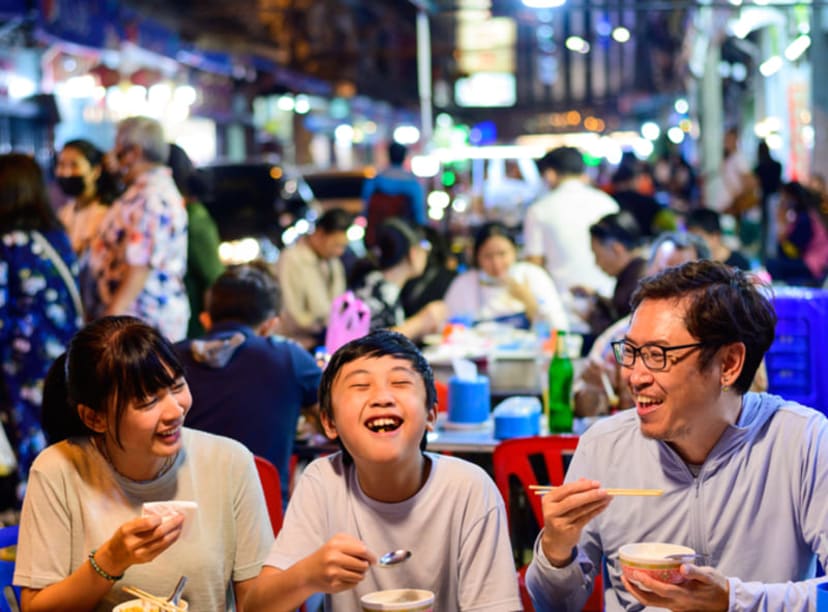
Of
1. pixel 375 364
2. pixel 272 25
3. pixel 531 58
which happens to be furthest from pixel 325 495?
pixel 531 58

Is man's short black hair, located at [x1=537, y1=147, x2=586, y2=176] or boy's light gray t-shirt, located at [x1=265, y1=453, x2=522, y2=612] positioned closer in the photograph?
boy's light gray t-shirt, located at [x1=265, y1=453, x2=522, y2=612]

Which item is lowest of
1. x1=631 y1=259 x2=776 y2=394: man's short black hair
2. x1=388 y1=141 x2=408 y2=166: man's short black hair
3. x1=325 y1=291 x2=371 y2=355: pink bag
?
x1=325 y1=291 x2=371 y2=355: pink bag

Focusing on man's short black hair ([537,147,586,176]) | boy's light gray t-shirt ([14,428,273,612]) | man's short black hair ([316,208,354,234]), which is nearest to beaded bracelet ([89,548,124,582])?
boy's light gray t-shirt ([14,428,273,612])

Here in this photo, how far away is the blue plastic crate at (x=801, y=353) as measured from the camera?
4891 mm

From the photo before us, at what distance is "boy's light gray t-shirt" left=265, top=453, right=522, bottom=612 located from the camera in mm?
2762

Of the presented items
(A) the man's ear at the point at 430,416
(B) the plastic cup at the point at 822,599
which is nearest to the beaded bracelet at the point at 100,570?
(A) the man's ear at the point at 430,416

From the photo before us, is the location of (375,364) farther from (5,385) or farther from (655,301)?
(5,385)

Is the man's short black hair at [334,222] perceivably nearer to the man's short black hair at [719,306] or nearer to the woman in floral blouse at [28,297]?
the woman in floral blouse at [28,297]

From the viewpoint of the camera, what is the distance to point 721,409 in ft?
9.23

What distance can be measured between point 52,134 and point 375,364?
1567 cm

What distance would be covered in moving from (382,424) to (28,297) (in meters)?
3.58

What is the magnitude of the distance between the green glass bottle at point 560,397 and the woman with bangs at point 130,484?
2.38m

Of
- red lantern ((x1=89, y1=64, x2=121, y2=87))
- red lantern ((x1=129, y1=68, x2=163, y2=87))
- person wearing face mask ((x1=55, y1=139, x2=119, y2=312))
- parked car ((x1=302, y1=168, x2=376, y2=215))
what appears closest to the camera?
person wearing face mask ((x1=55, y1=139, x2=119, y2=312))

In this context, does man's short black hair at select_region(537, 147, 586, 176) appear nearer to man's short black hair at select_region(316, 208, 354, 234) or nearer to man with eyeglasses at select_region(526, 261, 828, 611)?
man's short black hair at select_region(316, 208, 354, 234)
